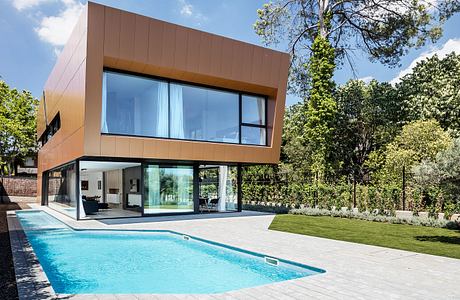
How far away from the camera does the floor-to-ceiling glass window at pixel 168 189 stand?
15180 mm

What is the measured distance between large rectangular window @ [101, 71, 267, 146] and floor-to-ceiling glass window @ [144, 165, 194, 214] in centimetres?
186

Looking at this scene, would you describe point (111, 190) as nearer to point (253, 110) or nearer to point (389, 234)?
point (253, 110)

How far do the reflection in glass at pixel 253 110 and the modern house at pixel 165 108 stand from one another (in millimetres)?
46

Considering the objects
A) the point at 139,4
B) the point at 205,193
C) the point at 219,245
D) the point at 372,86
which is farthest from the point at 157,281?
the point at 372,86

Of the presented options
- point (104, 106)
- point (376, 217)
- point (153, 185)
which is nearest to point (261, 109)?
point (153, 185)

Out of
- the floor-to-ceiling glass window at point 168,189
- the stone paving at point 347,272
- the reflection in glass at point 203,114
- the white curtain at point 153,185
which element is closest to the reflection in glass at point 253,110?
the reflection in glass at point 203,114

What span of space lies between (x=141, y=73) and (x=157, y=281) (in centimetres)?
934

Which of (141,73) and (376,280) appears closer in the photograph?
(376,280)

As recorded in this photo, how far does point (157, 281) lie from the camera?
20.9 ft

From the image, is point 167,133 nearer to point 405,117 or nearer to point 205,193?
point 205,193

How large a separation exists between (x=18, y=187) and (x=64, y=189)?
16.3 metres

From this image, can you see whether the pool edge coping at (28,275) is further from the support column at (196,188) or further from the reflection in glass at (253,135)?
the reflection in glass at (253,135)

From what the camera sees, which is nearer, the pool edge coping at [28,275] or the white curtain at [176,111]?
the pool edge coping at [28,275]

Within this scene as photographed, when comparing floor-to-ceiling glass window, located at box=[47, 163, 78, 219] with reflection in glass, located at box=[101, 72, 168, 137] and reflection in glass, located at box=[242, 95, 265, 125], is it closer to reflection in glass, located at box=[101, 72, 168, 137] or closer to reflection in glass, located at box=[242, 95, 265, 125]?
reflection in glass, located at box=[101, 72, 168, 137]
